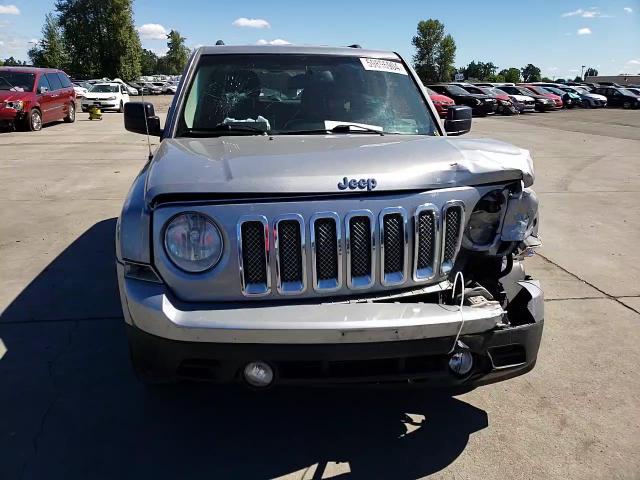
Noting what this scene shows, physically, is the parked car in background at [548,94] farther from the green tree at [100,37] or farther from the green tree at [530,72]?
the green tree at [530,72]

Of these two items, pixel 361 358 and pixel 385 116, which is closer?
pixel 361 358

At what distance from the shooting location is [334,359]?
7.46 feet

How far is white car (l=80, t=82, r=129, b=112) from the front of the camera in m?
27.7

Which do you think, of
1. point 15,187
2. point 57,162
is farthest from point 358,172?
point 57,162

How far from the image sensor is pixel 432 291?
102 inches

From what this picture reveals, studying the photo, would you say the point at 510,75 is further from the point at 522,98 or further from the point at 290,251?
the point at 290,251

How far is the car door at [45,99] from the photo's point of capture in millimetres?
17822

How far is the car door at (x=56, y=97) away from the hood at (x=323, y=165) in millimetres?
18196

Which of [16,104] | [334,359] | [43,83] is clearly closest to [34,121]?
[16,104]

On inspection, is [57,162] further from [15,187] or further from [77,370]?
[77,370]

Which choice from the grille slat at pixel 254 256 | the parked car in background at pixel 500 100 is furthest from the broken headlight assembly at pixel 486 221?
the parked car in background at pixel 500 100

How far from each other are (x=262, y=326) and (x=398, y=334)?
563 mm

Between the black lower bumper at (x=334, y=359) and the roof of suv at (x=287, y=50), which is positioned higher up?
the roof of suv at (x=287, y=50)

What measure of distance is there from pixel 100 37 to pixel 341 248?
72.5 metres
